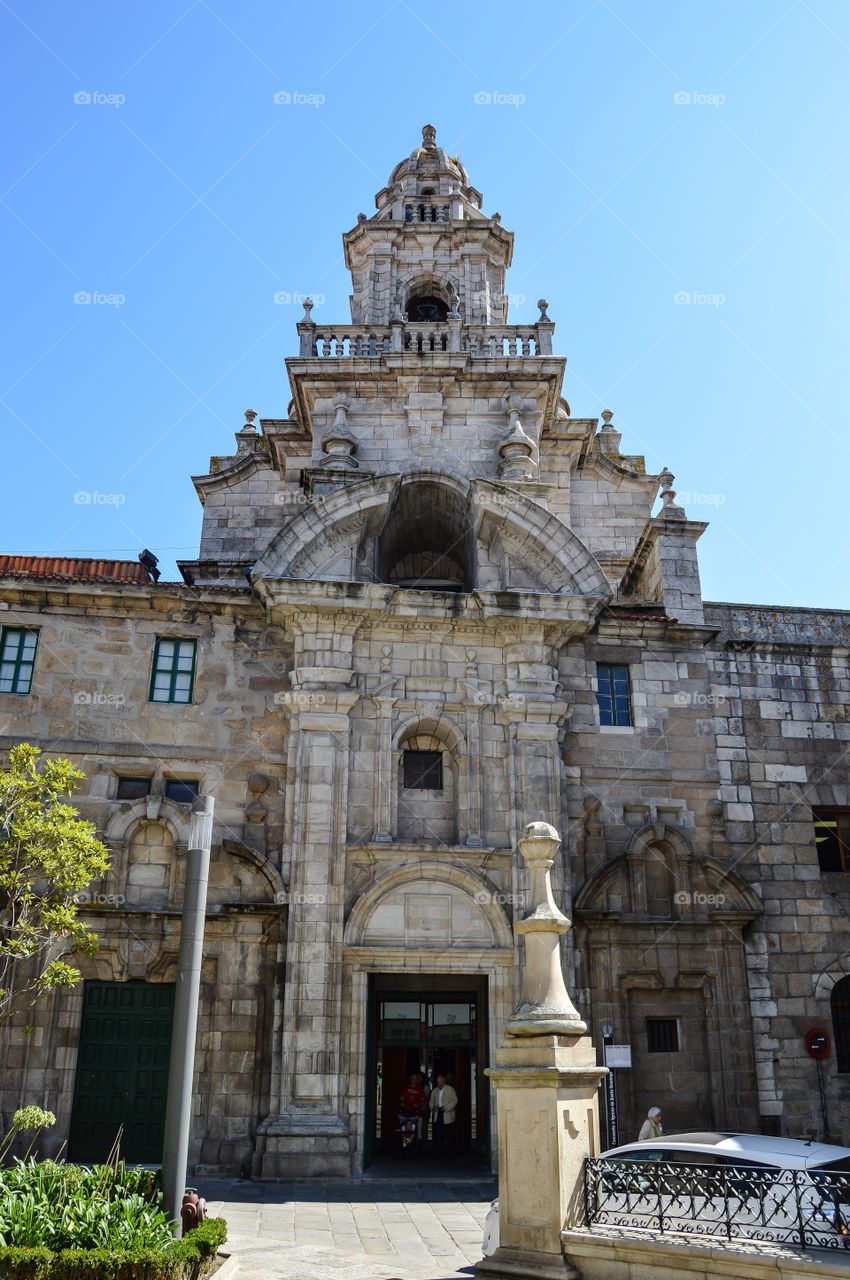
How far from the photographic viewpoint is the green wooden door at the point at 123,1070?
16.5 metres

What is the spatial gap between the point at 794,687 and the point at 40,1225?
677 inches

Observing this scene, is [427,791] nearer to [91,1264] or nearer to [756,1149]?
[756,1149]

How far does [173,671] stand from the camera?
19.7 metres

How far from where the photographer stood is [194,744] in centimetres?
A: 1906

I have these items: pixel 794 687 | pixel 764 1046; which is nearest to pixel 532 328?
pixel 794 687

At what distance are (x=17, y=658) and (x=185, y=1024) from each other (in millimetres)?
10529

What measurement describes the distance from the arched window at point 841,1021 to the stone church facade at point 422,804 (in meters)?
0.05

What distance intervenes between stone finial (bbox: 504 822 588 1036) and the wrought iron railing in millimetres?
1310

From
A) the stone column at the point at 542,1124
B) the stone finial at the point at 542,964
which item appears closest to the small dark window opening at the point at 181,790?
the stone finial at the point at 542,964

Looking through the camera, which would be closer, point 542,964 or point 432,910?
point 542,964

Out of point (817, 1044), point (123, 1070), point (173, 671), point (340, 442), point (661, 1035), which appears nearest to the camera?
point (123, 1070)
